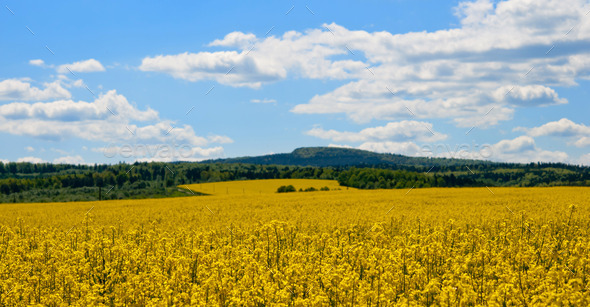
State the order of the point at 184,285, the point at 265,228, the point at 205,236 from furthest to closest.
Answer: the point at 205,236 → the point at 265,228 → the point at 184,285

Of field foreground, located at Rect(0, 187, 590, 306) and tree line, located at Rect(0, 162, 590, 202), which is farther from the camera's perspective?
tree line, located at Rect(0, 162, 590, 202)

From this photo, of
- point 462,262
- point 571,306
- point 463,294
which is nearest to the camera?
point 463,294

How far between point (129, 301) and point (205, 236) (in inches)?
256

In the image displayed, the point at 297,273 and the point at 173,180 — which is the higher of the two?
the point at 173,180

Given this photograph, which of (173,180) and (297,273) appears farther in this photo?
(173,180)

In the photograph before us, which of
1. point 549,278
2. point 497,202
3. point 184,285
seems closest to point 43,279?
point 184,285

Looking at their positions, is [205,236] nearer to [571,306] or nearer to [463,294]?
[463,294]

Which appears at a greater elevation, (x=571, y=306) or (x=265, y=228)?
(x=265, y=228)

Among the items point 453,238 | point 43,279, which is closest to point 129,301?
point 43,279

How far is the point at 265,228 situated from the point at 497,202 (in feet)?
95.2

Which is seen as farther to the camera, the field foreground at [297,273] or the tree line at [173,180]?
the tree line at [173,180]

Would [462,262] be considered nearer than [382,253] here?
Yes

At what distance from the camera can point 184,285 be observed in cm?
1011

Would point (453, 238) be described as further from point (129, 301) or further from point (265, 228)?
point (129, 301)
